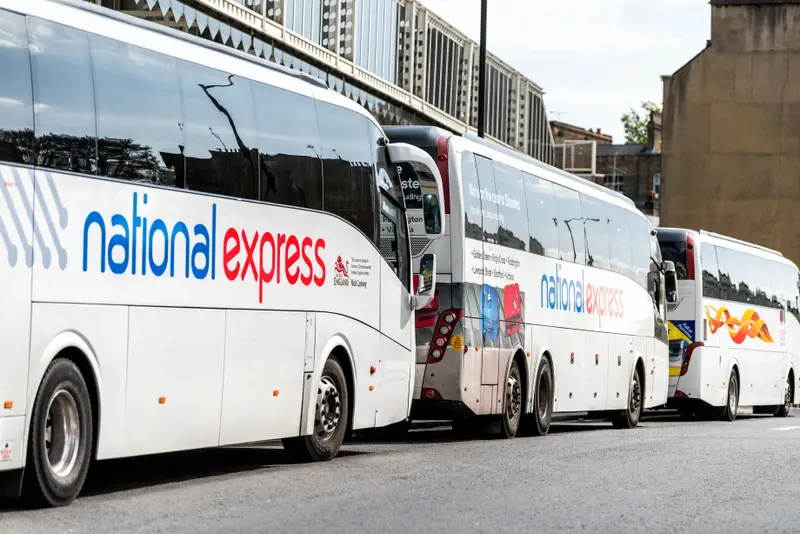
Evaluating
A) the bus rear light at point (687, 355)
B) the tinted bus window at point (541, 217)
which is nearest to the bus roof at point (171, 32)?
the tinted bus window at point (541, 217)

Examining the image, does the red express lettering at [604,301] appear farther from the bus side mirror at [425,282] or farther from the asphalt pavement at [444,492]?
the bus side mirror at [425,282]

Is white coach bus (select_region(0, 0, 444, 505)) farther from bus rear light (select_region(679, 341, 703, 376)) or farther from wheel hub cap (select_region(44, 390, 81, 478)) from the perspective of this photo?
bus rear light (select_region(679, 341, 703, 376))

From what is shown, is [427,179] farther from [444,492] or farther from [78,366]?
[78,366]

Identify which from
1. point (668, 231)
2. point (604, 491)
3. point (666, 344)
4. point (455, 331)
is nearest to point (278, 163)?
point (604, 491)

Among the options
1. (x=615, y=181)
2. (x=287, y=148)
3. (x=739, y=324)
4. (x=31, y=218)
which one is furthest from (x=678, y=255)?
(x=615, y=181)

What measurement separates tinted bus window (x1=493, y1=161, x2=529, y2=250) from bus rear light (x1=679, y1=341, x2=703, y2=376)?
11.6 meters

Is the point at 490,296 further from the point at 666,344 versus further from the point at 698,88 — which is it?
the point at 698,88

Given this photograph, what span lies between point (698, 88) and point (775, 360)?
30848mm

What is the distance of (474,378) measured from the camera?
2002 cm

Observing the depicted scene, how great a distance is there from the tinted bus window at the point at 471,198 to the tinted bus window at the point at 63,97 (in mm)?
8976

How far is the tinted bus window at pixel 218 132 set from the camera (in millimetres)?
12875

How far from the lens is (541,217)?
2309 cm

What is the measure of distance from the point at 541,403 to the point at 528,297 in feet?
5.50

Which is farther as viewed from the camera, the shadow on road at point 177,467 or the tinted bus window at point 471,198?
the tinted bus window at point 471,198
